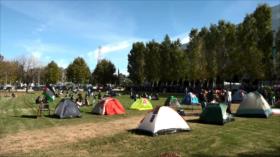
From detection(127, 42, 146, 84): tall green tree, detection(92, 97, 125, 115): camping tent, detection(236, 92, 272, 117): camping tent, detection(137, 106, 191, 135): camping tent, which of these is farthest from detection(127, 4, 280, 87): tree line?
detection(137, 106, 191, 135): camping tent

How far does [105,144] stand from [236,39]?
140ft

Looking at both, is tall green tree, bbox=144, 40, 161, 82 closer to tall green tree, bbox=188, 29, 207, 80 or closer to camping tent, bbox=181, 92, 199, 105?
tall green tree, bbox=188, 29, 207, 80

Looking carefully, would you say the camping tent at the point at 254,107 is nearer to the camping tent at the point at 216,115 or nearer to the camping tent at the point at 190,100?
the camping tent at the point at 216,115

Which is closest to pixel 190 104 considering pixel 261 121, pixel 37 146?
pixel 261 121

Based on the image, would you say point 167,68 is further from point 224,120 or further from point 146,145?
point 146,145

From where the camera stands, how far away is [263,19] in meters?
46.7

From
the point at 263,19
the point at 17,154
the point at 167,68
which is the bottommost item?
the point at 17,154

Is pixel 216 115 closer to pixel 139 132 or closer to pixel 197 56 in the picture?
pixel 139 132

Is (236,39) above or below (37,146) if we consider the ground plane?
above

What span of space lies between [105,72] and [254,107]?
268 feet

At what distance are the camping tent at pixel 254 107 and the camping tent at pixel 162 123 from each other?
8189 mm

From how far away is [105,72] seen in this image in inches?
4033

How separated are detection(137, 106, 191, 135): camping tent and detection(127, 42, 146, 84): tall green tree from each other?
6522cm

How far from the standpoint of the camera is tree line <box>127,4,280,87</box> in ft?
153
